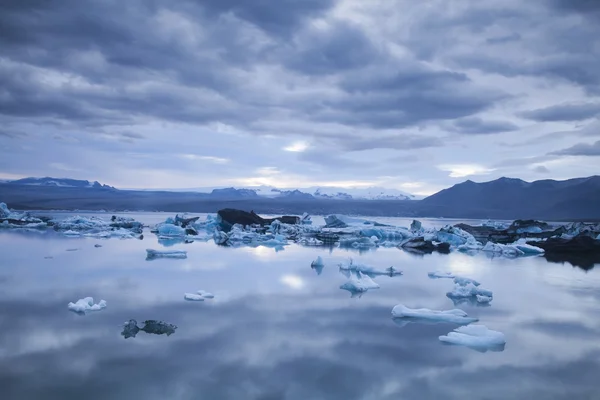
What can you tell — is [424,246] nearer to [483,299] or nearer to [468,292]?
[468,292]

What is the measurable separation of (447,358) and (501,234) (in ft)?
69.0

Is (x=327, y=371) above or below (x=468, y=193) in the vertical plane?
below

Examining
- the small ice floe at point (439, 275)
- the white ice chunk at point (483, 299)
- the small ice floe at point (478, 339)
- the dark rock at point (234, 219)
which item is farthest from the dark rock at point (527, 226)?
the small ice floe at point (478, 339)

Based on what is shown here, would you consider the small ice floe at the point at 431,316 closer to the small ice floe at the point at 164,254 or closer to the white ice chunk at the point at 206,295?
the white ice chunk at the point at 206,295

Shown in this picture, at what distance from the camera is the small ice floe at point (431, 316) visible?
18.1 feet

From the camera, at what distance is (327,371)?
12.2ft

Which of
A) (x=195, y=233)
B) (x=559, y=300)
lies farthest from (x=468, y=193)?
(x=559, y=300)

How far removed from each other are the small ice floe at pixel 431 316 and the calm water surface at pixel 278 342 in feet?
0.52

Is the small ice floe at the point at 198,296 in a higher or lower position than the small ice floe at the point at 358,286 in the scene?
lower

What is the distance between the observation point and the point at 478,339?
4551 mm

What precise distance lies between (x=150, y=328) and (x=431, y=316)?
3.41 meters

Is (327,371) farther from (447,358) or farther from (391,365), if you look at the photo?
(447,358)

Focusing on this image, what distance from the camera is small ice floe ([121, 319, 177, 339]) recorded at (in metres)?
4.60

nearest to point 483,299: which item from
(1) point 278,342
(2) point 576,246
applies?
(1) point 278,342
